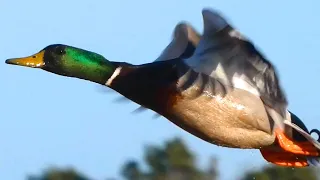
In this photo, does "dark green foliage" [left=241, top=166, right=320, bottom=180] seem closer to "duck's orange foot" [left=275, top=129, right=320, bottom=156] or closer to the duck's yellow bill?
"duck's orange foot" [left=275, top=129, right=320, bottom=156]

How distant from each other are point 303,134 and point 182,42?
4.23 ft

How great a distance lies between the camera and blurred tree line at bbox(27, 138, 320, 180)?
943 inches

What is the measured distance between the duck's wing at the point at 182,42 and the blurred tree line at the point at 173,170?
11790mm

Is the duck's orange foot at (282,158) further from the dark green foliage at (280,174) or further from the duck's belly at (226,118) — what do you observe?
the dark green foliage at (280,174)

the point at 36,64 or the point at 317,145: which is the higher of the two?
Result: the point at 36,64

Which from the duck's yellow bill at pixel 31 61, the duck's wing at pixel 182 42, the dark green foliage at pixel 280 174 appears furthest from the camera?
the dark green foliage at pixel 280 174

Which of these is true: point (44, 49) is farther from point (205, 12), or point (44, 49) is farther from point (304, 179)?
point (304, 179)

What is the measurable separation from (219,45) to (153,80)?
492mm

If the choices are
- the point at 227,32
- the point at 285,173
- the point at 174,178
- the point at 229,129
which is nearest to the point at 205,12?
the point at 227,32

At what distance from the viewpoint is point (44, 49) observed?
391 inches

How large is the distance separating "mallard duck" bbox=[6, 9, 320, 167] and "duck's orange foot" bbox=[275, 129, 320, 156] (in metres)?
0.07

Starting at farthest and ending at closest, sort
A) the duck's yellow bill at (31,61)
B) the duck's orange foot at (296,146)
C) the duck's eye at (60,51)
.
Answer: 1. the duck's orange foot at (296,146)
2. the duck's eye at (60,51)
3. the duck's yellow bill at (31,61)

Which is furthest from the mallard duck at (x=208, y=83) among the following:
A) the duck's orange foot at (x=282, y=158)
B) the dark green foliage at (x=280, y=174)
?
Answer: the dark green foliage at (x=280, y=174)

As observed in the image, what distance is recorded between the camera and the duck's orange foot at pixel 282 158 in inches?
411
